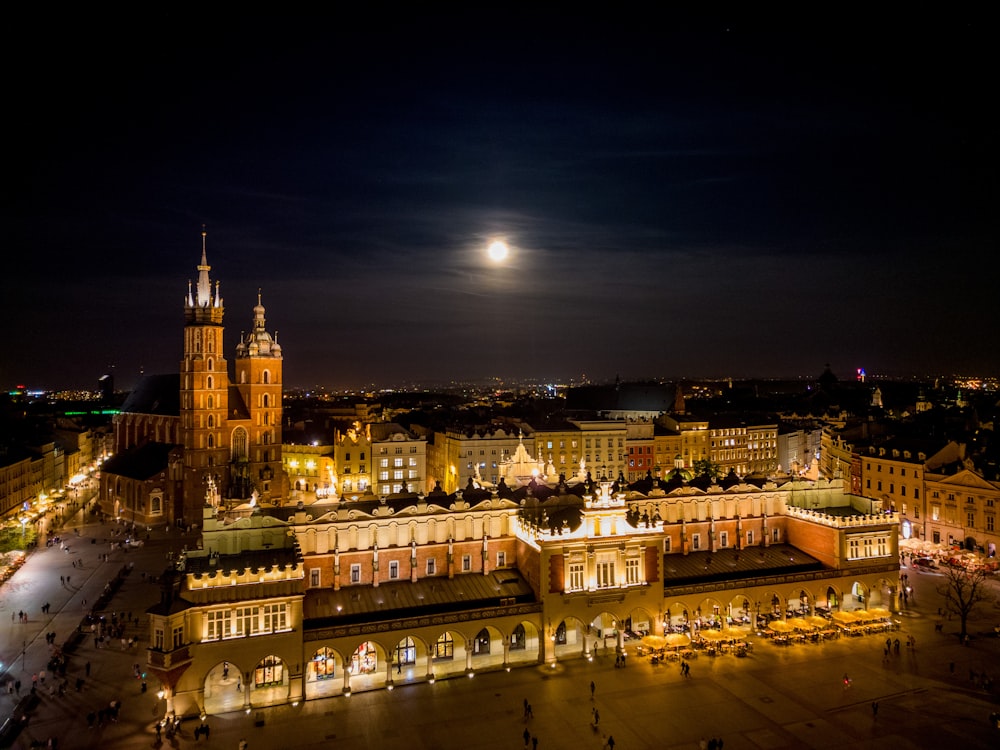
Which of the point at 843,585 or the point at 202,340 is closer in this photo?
the point at 843,585

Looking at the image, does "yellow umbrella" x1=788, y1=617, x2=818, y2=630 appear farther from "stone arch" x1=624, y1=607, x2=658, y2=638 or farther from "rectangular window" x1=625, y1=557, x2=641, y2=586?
"rectangular window" x1=625, y1=557, x2=641, y2=586

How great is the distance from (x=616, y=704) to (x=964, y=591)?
33.7 m

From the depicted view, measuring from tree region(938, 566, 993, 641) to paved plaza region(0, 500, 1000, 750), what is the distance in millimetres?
1917

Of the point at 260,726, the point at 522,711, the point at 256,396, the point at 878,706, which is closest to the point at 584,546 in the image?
the point at 522,711

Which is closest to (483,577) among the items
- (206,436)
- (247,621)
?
(247,621)

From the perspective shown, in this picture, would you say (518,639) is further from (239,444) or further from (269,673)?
(239,444)

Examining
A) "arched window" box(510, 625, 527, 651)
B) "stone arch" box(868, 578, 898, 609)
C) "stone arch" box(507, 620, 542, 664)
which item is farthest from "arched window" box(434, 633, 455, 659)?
"stone arch" box(868, 578, 898, 609)

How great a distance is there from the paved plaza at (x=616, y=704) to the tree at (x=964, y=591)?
1.92m

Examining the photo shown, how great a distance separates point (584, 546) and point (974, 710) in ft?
70.4

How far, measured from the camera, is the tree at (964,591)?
46.7 metres

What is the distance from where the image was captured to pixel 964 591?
176 feet

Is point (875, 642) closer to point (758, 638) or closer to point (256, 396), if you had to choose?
point (758, 638)

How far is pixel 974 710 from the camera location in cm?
3581

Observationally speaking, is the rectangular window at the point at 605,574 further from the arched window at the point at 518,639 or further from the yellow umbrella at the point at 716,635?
the yellow umbrella at the point at 716,635
